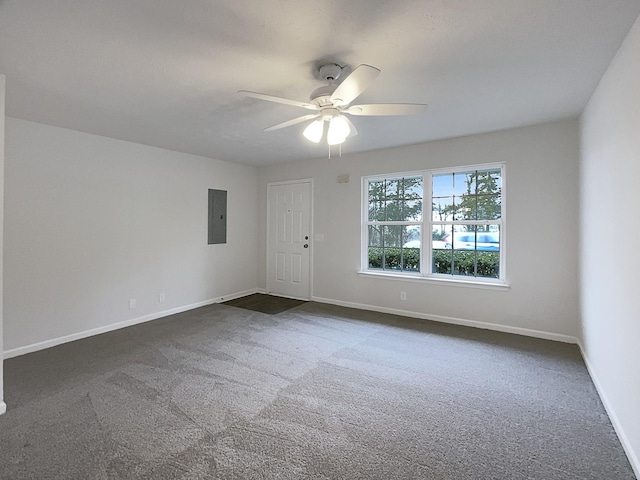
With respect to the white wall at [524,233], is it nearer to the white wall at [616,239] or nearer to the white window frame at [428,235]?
the white window frame at [428,235]

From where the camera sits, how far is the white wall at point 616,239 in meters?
1.74

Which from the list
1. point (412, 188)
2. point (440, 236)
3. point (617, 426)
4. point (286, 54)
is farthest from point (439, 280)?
point (286, 54)

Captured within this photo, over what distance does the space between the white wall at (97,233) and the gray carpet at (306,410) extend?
48cm

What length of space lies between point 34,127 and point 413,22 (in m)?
3.69

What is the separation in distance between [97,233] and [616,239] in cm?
478

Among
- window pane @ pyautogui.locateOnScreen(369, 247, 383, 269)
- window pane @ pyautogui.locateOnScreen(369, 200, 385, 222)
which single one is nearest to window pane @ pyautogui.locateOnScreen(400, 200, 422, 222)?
window pane @ pyautogui.locateOnScreen(369, 200, 385, 222)

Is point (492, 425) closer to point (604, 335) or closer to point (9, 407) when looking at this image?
point (604, 335)

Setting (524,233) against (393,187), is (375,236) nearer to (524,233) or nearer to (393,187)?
(393,187)

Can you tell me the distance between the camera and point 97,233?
3715 mm

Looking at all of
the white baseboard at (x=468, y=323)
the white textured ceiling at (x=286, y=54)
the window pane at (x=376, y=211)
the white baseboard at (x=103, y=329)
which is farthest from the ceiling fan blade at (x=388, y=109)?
the white baseboard at (x=103, y=329)

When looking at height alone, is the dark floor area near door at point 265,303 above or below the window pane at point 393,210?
below

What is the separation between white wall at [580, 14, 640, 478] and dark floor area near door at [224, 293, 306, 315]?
3.50 meters

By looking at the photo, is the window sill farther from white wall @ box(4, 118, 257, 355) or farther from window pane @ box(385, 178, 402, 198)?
white wall @ box(4, 118, 257, 355)

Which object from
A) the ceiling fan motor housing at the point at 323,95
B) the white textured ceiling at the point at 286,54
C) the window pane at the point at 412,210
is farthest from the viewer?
the window pane at the point at 412,210
